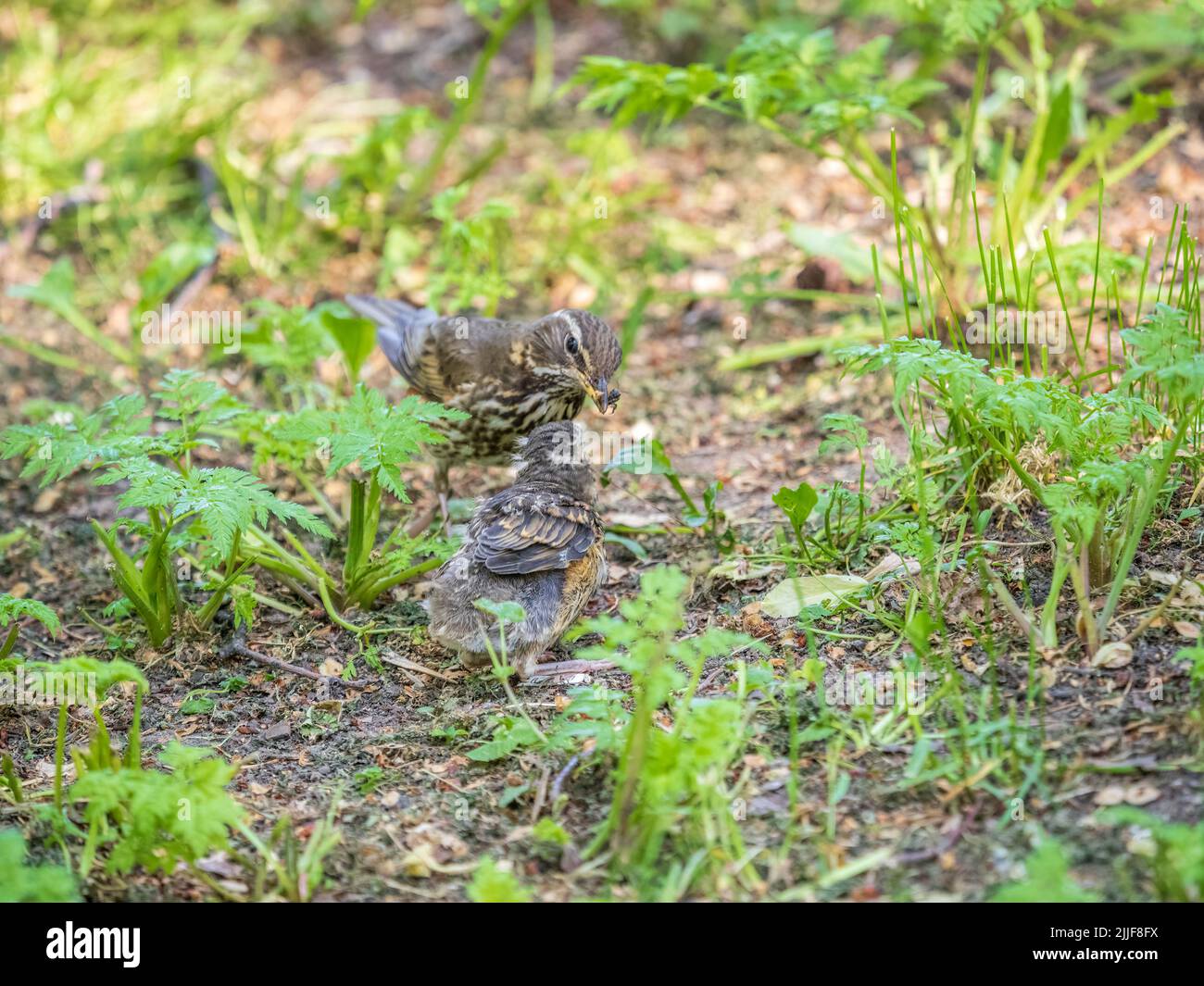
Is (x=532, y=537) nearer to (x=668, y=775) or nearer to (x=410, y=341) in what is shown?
(x=668, y=775)

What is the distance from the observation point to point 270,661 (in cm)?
466

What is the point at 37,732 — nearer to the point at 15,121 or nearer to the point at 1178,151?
the point at 15,121

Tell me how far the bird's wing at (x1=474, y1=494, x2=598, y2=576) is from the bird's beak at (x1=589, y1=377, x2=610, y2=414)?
56 cm

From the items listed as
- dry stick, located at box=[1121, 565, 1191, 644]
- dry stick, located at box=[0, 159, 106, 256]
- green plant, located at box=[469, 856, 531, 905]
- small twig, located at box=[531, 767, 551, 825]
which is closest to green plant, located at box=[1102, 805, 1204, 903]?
dry stick, located at box=[1121, 565, 1191, 644]

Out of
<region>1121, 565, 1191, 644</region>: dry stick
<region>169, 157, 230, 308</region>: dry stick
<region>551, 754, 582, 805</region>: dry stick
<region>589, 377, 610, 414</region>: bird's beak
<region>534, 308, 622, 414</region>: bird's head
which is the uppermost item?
<region>169, 157, 230, 308</region>: dry stick

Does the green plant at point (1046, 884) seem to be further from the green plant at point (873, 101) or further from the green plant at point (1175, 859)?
the green plant at point (873, 101)

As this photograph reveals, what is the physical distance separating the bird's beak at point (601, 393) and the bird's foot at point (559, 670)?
1.06 meters

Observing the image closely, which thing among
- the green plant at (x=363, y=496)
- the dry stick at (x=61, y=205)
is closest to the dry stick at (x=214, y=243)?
the dry stick at (x=61, y=205)

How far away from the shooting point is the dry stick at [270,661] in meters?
4.57

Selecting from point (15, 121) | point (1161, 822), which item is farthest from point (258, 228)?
point (1161, 822)

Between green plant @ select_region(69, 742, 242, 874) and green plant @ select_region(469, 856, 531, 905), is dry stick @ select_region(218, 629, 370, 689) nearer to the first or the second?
green plant @ select_region(69, 742, 242, 874)

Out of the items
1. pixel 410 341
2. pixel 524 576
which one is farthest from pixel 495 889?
pixel 410 341

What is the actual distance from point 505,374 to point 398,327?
37.1 inches

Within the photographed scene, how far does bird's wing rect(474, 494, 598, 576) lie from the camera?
4.45m
